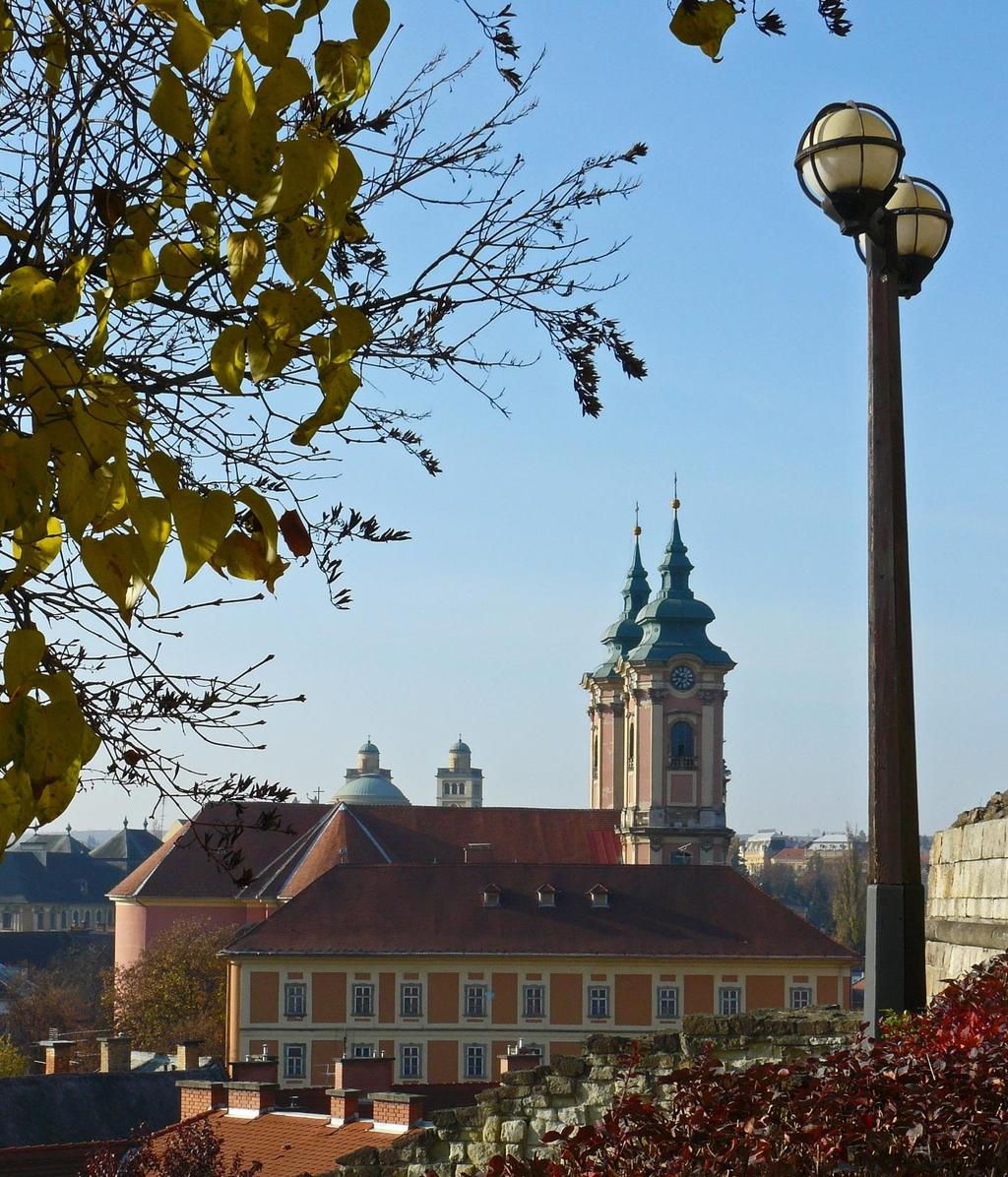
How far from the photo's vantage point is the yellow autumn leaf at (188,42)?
8.79 feet

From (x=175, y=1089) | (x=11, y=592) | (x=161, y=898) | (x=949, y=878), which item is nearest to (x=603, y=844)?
(x=161, y=898)

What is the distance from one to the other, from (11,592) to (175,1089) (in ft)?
126

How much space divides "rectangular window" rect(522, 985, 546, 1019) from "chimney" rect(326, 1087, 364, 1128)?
107 ft

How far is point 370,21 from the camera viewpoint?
3.21m

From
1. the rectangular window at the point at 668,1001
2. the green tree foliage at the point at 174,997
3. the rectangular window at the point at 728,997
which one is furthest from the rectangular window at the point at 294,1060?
the rectangular window at the point at 728,997

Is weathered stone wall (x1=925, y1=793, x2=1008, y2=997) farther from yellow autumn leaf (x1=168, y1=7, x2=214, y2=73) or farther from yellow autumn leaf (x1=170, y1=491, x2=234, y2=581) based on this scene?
yellow autumn leaf (x1=168, y1=7, x2=214, y2=73)

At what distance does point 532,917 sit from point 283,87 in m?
61.5

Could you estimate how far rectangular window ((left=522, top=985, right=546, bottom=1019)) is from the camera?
6050 cm

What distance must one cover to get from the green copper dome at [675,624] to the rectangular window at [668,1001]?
23.1 meters

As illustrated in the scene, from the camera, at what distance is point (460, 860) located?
8269 centimetres

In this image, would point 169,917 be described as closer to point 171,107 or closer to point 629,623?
point 629,623

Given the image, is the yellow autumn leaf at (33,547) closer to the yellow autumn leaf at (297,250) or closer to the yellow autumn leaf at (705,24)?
the yellow autumn leaf at (297,250)

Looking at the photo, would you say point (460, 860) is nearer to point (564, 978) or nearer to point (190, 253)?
point (564, 978)

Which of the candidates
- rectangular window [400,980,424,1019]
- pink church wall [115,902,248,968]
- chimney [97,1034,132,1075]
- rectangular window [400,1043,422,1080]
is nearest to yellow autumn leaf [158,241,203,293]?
chimney [97,1034,132,1075]
